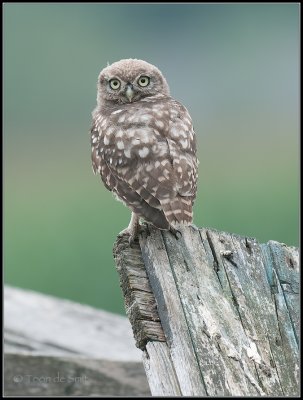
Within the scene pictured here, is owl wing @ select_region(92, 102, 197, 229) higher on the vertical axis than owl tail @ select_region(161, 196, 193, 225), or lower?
Result: higher

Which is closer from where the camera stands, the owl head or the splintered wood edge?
the splintered wood edge

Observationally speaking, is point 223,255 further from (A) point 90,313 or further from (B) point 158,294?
(A) point 90,313

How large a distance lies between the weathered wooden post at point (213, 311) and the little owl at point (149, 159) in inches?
13.8

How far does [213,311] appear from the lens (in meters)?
2.99

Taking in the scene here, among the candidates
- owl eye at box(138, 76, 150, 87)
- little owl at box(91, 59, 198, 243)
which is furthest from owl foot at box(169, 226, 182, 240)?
owl eye at box(138, 76, 150, 87)

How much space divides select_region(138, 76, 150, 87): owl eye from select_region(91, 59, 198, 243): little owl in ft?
0.98

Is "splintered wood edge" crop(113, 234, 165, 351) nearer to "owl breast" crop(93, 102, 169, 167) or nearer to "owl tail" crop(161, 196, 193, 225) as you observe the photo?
"owl tail" crop(161, 196, 193, 225)

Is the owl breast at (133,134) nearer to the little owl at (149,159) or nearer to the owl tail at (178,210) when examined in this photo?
the little owl at (149,159)

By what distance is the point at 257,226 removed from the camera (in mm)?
6145

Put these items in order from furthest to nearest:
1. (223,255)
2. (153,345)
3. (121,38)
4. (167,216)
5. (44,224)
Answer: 1. (121,38)
2. (44,224)
3. (167,216)
4. (223,255)
5. (153,345)

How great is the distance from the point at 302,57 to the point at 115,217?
1.84m

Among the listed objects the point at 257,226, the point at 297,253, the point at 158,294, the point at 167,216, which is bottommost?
the point at 158,294

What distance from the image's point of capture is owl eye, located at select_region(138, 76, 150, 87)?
5383mm

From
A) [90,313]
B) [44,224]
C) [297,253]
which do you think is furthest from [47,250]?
[297,253]
